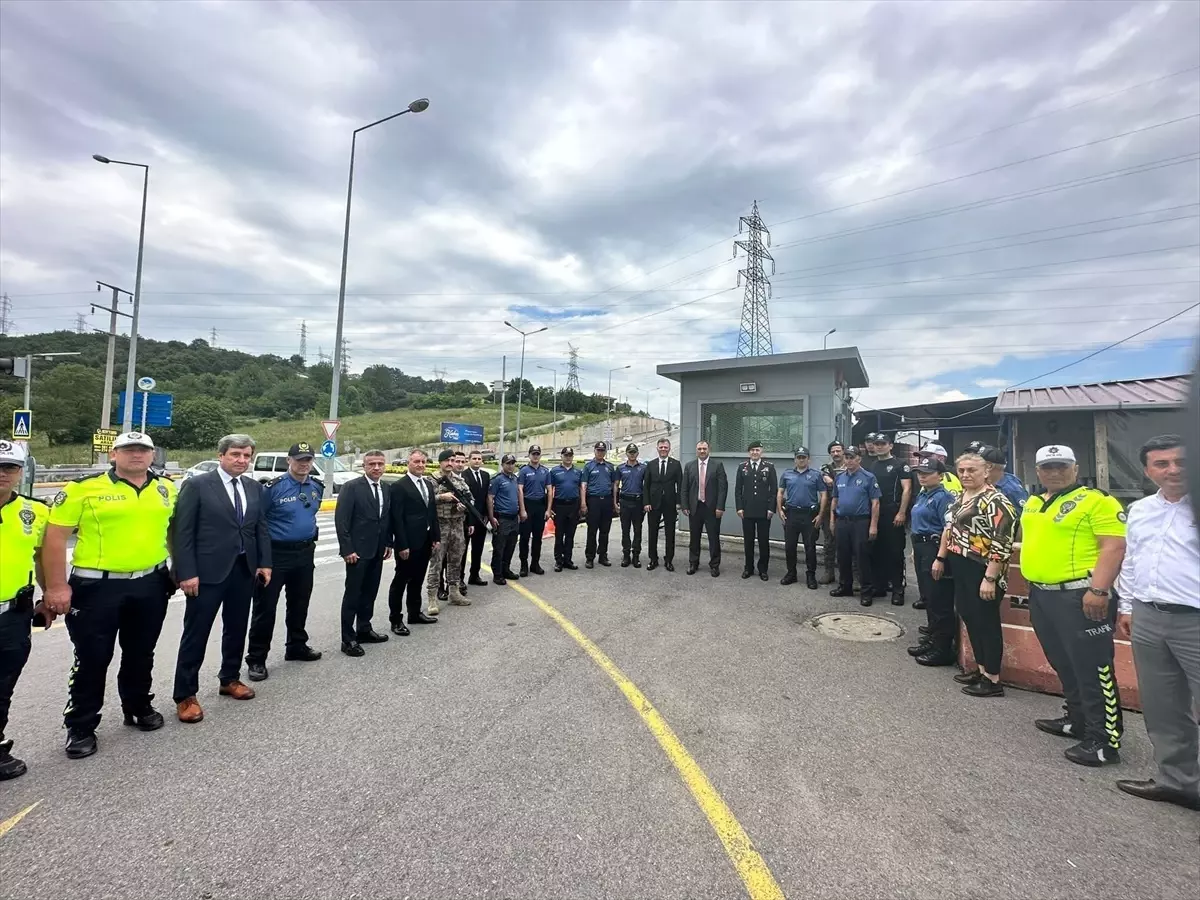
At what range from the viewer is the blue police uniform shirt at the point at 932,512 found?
17.7 ft

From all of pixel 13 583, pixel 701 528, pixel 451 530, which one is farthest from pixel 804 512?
pixel 13 583

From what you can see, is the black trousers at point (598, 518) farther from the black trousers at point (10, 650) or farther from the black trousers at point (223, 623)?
the black trousers at point (10, 650)

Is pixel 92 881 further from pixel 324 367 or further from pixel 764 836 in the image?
pixel 324 367

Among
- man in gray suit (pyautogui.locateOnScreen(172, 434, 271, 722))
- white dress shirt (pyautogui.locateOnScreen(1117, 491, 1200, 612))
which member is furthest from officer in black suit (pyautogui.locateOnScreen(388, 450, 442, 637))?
white dress shirt (pyautogui.locateOnScreen(1117, 491, 1200, 612))

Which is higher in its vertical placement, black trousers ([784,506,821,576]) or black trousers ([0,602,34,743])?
black trousers ([784,506,821,576])

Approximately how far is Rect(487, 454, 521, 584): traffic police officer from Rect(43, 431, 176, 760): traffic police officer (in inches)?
178

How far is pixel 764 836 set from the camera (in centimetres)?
271

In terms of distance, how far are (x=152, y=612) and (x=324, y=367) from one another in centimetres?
→ 12600

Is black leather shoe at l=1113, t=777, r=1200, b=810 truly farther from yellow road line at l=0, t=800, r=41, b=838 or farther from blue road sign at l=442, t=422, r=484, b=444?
blue road sign at l=442, t=422, r=484, b=444

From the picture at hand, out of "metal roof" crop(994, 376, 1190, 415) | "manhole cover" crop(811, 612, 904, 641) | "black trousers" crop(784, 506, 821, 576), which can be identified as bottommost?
"manhole cover" crop(811, 612, 904, 641)

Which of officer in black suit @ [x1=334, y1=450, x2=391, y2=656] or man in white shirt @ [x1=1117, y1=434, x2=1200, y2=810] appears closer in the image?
man in white shirt @ [x1=1117, y1=434, x2=1200, y2=810]

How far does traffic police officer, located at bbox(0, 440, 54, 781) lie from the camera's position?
3.19 m

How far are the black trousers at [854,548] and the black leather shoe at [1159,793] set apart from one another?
399 cm

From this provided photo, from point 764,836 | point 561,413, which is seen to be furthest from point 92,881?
point 561,413
